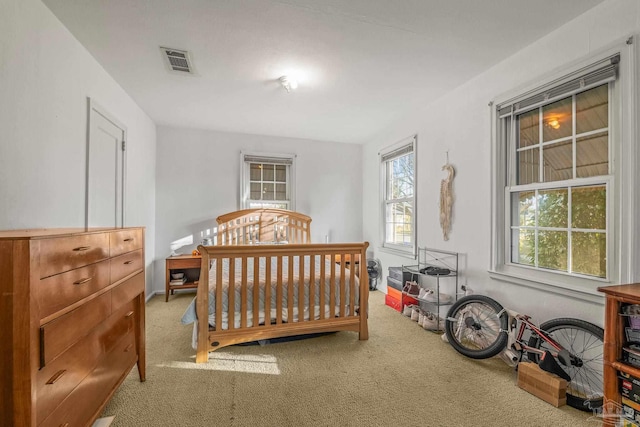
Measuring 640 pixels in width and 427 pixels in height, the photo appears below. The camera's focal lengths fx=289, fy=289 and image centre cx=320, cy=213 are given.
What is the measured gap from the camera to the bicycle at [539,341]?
185 cm

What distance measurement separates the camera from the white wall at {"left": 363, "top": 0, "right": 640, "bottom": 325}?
1.87m

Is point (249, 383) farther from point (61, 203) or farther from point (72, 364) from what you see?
point (61, 203)

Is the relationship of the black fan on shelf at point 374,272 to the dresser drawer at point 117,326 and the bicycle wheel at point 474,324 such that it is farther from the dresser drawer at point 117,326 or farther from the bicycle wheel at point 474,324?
the dresser drawer at point 117,326

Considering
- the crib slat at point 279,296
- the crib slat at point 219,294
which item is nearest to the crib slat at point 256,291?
the crib slat at point 279,296

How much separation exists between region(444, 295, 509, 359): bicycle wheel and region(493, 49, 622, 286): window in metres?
0.38

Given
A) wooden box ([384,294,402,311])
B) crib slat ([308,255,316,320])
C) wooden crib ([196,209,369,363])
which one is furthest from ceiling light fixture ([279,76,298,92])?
wooden box ([384,294,402,311])

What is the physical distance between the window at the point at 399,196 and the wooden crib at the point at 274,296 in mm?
1477

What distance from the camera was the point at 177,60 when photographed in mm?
2492

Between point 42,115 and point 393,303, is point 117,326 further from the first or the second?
point 393,303

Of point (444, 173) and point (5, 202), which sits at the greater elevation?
point (444, 173)

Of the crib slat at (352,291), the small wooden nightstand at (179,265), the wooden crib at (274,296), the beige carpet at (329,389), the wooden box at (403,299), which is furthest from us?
the small wooden nightstand at (179,265)

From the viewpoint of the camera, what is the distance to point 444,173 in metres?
3.21

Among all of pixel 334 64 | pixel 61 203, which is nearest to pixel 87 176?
pixel 61 203

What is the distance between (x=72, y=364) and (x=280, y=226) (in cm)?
347
